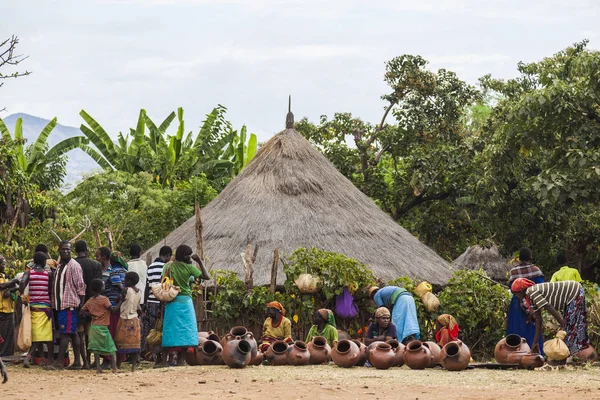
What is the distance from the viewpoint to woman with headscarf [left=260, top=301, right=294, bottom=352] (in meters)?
12.4

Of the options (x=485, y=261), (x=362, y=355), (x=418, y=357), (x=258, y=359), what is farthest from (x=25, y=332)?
(x=485, y=261)

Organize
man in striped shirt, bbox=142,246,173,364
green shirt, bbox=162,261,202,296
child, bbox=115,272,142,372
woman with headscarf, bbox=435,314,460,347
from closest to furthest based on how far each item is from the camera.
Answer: child, bbox=115,272,142,372 → green shirt, bbox=162,261,202,296 → man in striped shirt, bbox=142,246,173,364 → woman with headscarf, bbox=435,314,460,347

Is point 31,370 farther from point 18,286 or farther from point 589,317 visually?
point 589,317

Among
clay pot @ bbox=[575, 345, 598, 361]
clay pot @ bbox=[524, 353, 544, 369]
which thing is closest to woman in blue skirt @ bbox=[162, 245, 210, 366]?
clay pot @ bbox=[524, 353, 544, 369]

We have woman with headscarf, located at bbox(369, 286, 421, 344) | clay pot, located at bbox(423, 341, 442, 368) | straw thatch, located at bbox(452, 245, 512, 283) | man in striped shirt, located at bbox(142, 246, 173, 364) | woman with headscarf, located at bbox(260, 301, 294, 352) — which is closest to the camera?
clay pot, located at bbox(423, 341, 442, 368)

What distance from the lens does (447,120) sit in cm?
2228

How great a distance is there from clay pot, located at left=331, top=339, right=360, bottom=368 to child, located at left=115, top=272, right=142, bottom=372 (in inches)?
95.4

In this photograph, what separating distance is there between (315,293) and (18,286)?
4321mm

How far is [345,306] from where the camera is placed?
13.5m

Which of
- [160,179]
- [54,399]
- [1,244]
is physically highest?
[160,179]

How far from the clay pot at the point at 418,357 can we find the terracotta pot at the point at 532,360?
1139 millimetres

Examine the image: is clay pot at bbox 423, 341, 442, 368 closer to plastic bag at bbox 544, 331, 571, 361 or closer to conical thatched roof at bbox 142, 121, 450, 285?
plastic bag at bbox 544, 331, 571, 361

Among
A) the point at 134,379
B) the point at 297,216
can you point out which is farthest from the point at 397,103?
the point at 134,379

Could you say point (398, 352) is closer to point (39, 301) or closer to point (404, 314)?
point (404, 314)
